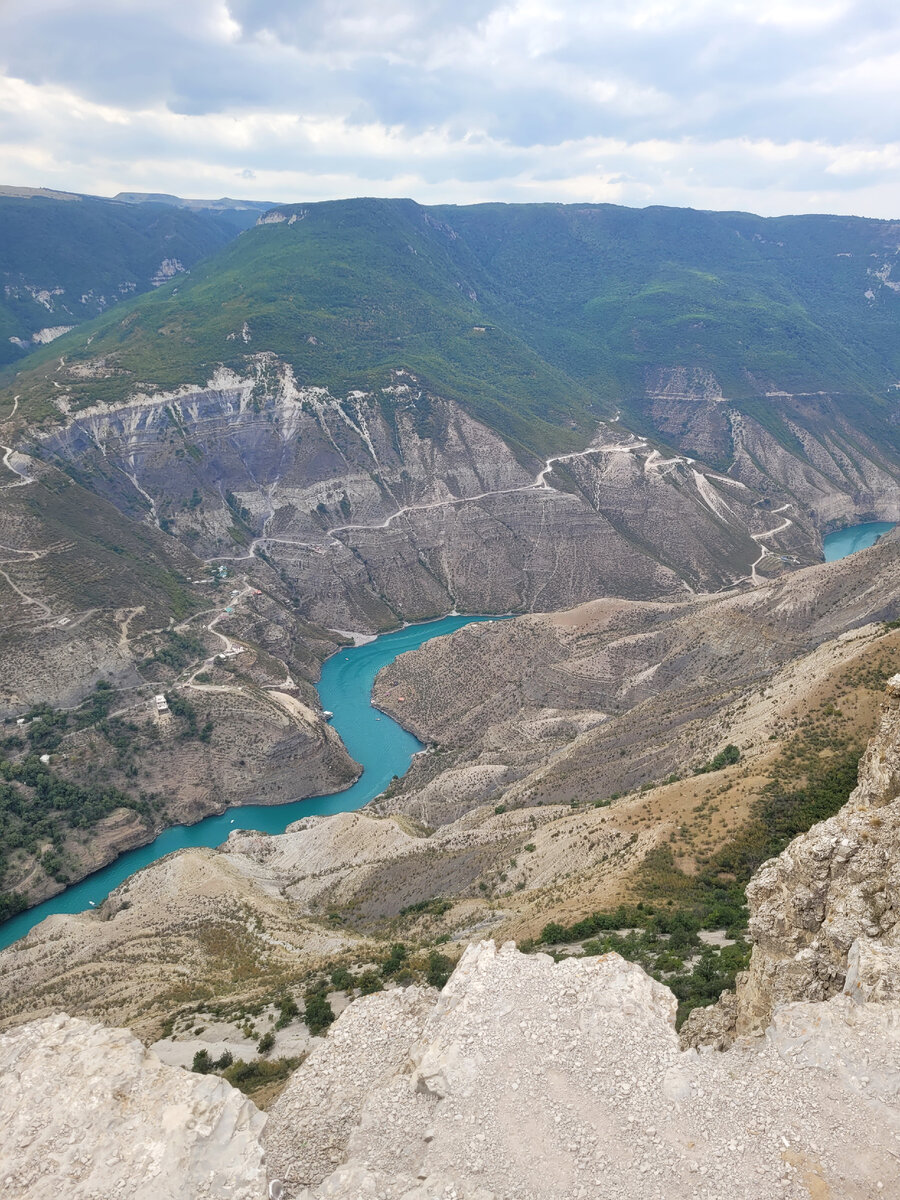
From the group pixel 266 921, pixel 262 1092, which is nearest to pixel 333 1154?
pixel 262 1092

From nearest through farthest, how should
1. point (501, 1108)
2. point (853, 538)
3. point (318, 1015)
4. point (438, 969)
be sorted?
point (501, 1108), point (438, 969), point (318, 1015), point (853, 538)

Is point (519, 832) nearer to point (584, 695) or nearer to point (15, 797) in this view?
point (584, 695)

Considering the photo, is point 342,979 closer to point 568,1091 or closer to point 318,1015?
point 318,1015

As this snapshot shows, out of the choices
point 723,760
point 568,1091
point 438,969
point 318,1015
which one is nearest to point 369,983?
point 318,1015

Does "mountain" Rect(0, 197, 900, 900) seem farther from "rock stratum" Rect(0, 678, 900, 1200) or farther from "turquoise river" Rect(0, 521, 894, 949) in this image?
"rock stratum" Rect(0, 678, 900, 1200)

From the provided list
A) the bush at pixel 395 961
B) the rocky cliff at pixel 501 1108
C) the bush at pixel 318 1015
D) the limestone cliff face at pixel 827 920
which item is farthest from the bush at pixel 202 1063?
the limestone cliff face at pixel 827 920

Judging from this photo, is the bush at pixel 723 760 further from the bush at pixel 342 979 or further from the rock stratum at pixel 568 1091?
the rock stratum at pixel 568 1091

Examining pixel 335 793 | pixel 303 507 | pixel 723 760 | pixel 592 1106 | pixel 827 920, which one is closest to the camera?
pixel 592 1106
